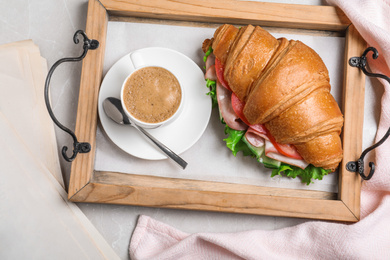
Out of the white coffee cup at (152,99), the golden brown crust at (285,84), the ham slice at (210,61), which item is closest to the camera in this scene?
the golden brown crust at (285,84)

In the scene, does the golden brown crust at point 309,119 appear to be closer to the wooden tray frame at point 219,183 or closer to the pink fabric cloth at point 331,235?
the wooden tray frame at point 219,183

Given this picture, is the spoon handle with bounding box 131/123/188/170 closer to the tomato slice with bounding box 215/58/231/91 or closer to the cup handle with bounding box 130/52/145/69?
the cup handle with bounding box 130/52/145/69

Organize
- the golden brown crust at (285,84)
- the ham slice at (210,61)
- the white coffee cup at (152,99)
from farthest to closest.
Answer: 1. the ham slice at (210,61)
2. the white coffee cup at (152,99)
3. the golden brown crust at (285,84)

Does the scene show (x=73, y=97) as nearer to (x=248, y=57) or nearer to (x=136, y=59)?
(x=136, y=59)

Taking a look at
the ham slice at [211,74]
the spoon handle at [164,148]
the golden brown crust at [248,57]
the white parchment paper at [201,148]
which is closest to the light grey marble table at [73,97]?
the white parchment paper at [201,148]

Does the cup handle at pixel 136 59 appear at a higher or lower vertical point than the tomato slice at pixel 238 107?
higher

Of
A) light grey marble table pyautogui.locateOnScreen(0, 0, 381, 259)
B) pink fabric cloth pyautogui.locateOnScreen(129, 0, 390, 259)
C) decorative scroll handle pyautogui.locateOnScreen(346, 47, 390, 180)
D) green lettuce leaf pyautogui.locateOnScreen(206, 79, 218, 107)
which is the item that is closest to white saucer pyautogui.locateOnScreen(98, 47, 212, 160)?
green lettuce leaf pyautogui.locateOnScreen(206, 79, 218, 107)
